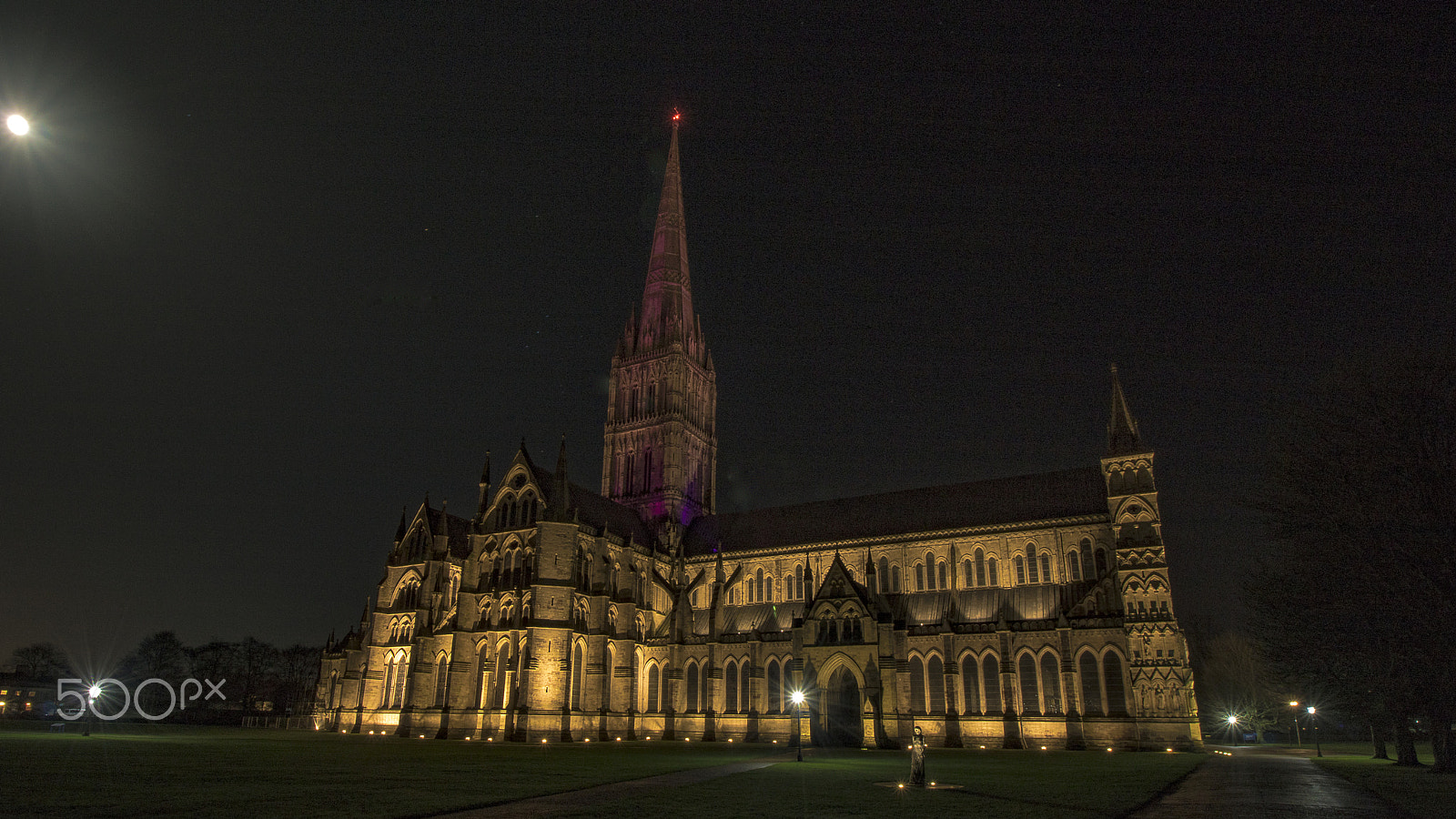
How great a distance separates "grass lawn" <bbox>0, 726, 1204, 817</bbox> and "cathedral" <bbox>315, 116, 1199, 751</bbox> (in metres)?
11.1

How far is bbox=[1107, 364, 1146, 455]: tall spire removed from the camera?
51.5 meters

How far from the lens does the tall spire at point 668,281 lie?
77750mm

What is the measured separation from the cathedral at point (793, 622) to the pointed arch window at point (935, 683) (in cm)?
8

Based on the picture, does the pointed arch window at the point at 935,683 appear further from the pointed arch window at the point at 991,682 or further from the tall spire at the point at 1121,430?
the tall spire at the point at 1121,430

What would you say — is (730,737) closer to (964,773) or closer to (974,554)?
(974,554)

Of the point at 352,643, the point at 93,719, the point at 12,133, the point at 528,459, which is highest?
the point at 528,459

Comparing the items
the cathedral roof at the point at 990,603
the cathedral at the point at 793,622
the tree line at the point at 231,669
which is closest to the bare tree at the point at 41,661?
the tree line at the point at 231,669

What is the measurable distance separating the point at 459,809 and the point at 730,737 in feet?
132

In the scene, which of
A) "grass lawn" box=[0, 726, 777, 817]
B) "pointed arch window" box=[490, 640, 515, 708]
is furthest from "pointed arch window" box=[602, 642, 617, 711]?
"grass lawn" box=[0, 726, 777, 817]

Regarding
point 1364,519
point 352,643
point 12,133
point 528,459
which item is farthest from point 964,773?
point 352,643

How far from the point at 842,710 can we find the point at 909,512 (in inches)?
628

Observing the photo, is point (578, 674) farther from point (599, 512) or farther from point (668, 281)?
point (668, 281)

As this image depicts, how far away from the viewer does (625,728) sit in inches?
2147

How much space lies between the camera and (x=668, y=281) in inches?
3152
